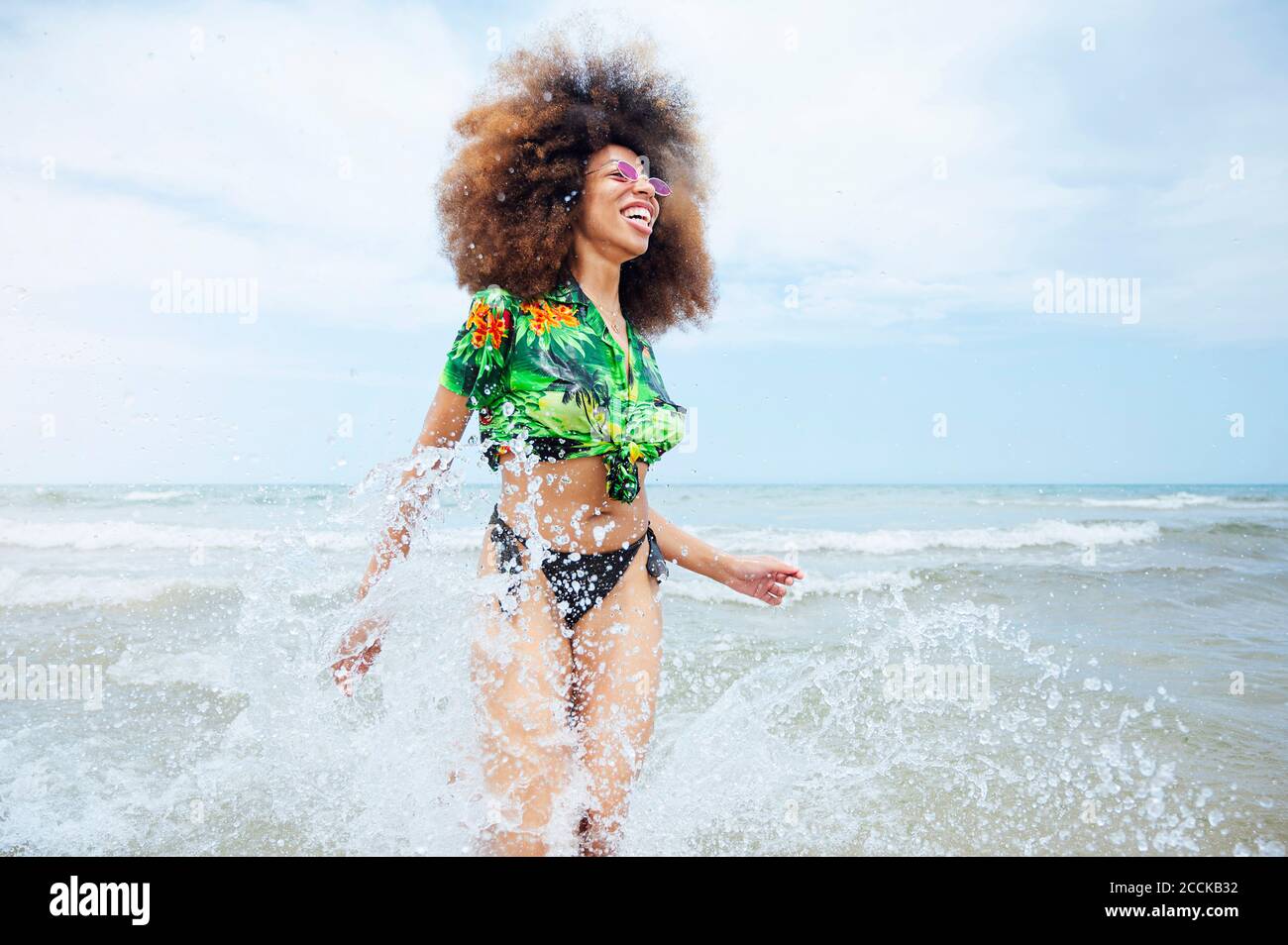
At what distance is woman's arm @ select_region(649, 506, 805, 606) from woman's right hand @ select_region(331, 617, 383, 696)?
938 mm

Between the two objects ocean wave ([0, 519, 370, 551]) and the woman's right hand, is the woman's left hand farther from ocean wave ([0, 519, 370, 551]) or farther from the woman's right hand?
ocean wave ([0, 519, 370, 551])

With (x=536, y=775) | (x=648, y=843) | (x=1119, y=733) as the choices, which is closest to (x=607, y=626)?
(x=536, y=775)

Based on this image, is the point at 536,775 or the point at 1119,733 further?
the point at 1119,733

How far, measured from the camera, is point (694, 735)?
4348 millimetres

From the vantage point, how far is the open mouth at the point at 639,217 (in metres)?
2.75

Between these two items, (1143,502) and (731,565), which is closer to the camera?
(731,565)

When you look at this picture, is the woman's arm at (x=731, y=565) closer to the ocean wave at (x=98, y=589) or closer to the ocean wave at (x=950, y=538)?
the ocean wave at (x=98, y=589)

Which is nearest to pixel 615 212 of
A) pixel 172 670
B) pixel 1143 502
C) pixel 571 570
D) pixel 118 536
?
pixel 571 570

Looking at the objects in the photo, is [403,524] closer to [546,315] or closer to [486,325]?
[486,325]

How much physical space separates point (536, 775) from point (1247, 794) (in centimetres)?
358

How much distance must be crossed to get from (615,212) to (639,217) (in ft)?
0.26

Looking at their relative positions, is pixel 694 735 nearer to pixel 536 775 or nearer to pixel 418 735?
pixel 418 735

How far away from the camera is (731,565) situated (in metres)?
2.93
